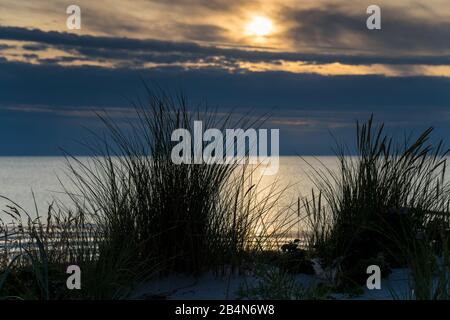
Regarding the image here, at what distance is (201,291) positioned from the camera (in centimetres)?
469

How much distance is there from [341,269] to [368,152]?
1.18 m

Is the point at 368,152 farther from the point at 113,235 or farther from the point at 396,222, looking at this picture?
the point at 113,235

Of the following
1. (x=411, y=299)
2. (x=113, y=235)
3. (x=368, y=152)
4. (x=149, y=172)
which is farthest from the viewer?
(x=368, y=152)

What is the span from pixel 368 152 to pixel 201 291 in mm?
1973

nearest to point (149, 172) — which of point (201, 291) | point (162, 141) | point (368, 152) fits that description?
point (162, 141)

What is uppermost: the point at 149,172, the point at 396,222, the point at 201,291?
the point at 149,172

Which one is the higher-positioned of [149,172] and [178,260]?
[149,172]
